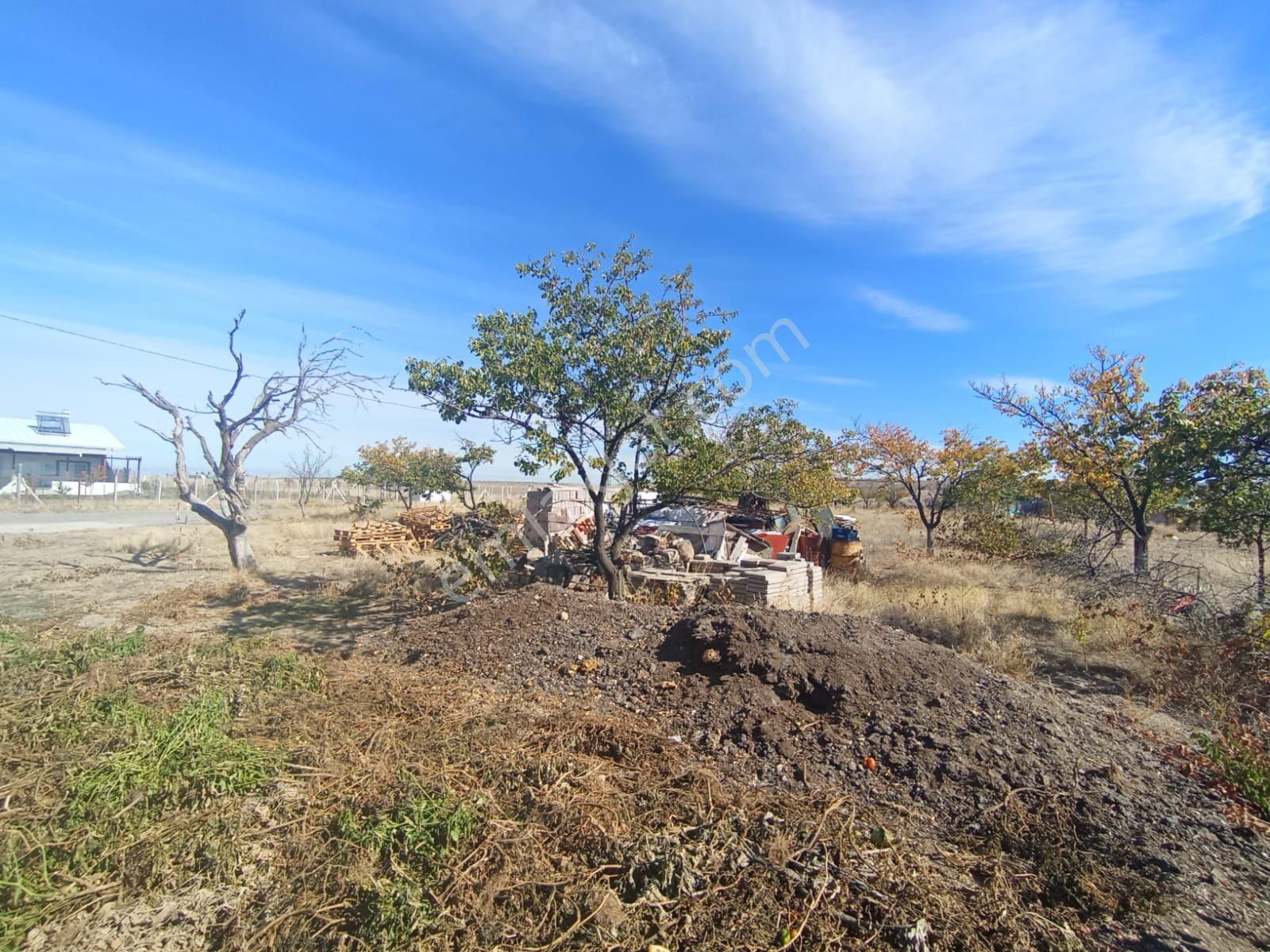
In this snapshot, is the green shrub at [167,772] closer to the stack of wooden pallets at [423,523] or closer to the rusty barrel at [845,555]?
the rusty barrel at [845,555]

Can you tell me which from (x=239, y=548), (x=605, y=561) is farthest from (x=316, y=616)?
(x=239, y=548)

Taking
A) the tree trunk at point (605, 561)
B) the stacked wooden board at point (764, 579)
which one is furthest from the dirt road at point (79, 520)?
the stacked wooden board at point (764, 579)

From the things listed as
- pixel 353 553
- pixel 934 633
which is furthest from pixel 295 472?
pixel 934 633

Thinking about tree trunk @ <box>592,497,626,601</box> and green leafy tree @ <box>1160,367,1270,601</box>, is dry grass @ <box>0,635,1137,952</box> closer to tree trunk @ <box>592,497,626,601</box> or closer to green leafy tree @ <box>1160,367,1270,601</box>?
tree trunk @ <box>592,497,626,601</box>

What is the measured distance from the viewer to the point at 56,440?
3634cm

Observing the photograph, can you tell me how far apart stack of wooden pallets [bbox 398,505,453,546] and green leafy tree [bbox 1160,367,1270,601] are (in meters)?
14.8

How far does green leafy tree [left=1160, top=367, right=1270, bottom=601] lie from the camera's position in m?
6.84

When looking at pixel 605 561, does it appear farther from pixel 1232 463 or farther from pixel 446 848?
pixel 1232 463

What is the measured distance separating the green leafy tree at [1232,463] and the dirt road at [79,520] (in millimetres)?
22011

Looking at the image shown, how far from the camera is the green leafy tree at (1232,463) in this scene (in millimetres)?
6840

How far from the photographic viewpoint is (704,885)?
2.82m

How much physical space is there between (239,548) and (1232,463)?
1567cm

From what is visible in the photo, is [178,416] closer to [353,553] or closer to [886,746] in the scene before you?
[353,553]

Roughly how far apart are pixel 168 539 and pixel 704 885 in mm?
18194
